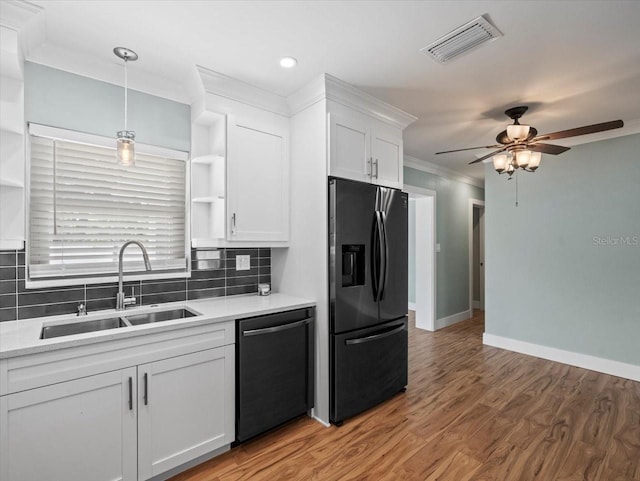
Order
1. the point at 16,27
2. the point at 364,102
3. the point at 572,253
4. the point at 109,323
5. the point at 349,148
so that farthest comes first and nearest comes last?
the point at 572,253 → the point at 364,102 → the point at 349,148 → the point at 109,323 → the point at 16,27

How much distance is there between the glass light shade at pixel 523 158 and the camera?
291cm

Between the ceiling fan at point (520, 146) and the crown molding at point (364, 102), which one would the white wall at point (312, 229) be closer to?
the crown molding at point (364, 102)

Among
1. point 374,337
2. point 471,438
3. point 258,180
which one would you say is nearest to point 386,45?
point 258,180

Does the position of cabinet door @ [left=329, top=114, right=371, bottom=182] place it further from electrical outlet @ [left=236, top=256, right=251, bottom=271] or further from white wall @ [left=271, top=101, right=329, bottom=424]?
electrical outlet @ [left=236, top=256, right=251, bottom=271]

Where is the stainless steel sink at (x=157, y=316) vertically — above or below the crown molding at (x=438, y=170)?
below

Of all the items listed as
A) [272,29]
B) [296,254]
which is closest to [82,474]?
[296,254]

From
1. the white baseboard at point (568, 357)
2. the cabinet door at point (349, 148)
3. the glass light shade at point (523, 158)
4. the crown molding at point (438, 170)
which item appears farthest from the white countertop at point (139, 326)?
the white baseboard at point (568, 357)

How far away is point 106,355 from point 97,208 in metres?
1.09

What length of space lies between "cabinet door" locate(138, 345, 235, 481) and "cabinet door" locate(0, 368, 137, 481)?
0.22ft

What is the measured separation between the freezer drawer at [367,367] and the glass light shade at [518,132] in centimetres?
185

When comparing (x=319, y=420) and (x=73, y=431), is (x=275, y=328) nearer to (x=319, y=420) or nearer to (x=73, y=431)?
(x=319, y=420)

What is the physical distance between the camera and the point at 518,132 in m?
2.84

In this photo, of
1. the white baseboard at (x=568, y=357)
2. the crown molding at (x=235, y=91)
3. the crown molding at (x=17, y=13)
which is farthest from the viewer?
the white baseboard at (x=568, y=357)

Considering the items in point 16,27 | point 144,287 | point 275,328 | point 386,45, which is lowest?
point 275,328
